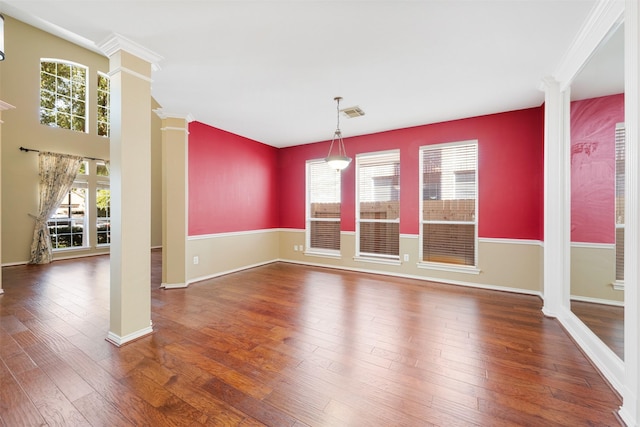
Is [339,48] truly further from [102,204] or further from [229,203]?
[102,204]

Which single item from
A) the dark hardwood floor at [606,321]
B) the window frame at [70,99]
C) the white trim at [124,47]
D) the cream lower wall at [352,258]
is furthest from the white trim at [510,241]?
the window frame at [70,99]

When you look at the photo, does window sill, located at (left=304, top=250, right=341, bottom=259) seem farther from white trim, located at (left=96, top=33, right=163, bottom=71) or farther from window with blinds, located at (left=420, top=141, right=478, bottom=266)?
white trim, located at (left=96, top=33, right=163, bottom=71)

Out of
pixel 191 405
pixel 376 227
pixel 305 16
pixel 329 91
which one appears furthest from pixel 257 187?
pixel 191 405

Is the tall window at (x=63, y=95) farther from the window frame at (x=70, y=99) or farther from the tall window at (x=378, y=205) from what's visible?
the tall window at (x=378, y=205)

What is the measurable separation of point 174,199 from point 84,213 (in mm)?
4715

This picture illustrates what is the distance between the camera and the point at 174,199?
13.4 ft

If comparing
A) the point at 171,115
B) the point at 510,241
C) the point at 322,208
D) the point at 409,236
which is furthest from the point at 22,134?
the point at 510,241

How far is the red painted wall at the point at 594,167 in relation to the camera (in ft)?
6.84

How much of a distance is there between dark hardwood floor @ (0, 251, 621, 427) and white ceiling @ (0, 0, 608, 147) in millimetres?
2614

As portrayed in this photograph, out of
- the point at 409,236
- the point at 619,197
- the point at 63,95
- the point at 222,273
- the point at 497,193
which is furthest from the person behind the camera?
the point at 63,95

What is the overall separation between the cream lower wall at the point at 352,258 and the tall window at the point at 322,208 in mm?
249

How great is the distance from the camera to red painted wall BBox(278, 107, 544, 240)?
3768 mm

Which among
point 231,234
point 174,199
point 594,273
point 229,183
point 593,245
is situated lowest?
point 594,273

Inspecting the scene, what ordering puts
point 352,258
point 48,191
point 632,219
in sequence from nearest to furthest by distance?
point 632,219, point 352,258, point 48,191
